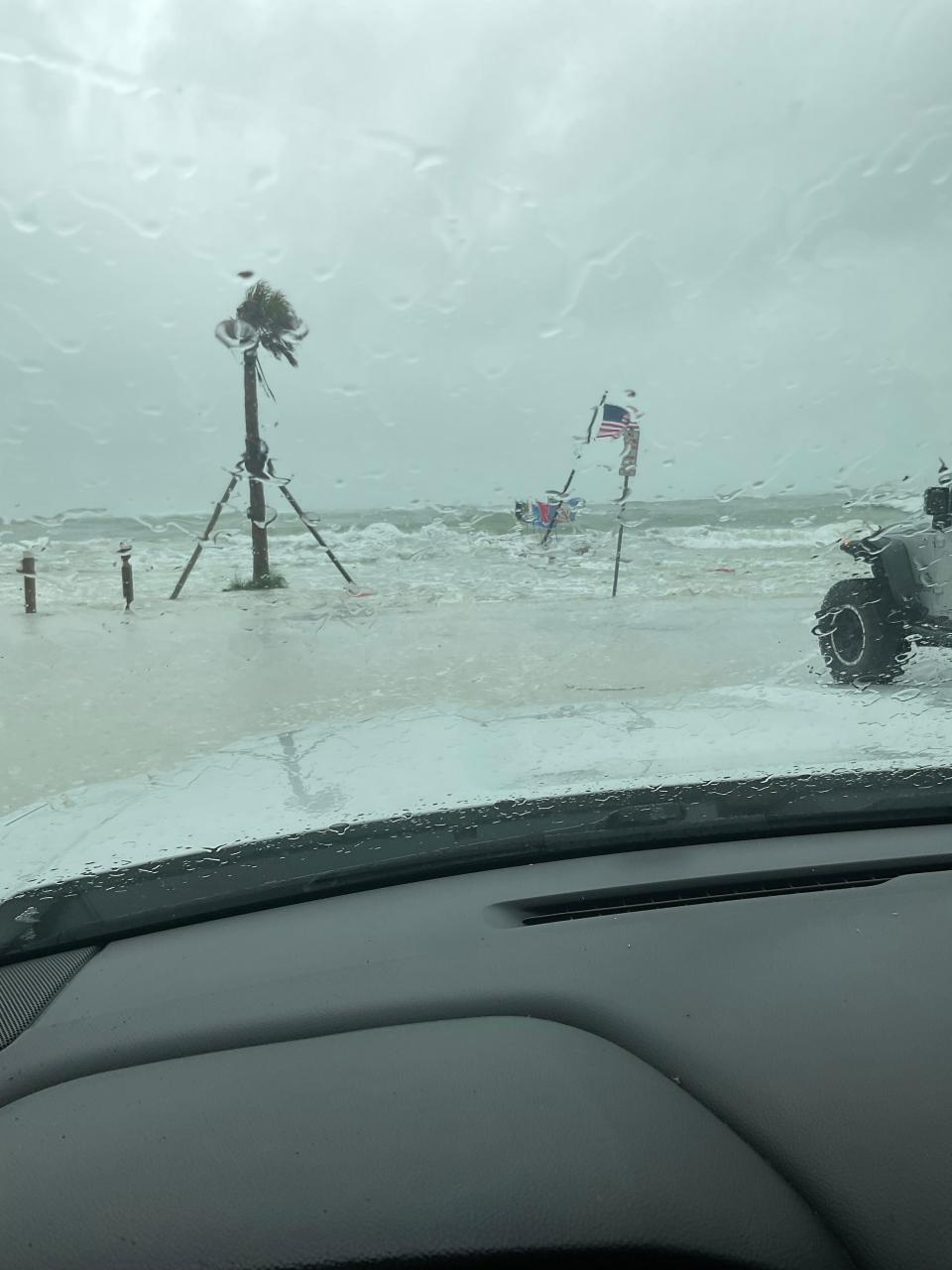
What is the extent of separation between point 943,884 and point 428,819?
139 cm

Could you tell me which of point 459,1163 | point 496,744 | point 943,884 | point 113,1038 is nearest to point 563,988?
point 459,1163

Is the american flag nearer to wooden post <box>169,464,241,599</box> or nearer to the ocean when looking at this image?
the ocean

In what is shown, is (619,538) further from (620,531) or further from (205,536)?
(205,536)

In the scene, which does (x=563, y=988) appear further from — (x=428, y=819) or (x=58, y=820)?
(x=58, y=820)

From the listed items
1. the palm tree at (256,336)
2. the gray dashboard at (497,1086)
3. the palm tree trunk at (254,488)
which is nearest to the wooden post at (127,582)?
the palm tree trunk at (254,488)

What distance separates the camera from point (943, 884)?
2795 millimetres

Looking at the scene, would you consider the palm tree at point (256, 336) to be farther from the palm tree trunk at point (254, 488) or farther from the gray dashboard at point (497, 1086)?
the gray dashboard at point (497, 1086)

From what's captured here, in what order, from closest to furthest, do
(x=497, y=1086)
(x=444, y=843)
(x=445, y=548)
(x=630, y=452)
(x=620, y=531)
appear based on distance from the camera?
1. (x=497, y=1086)
2. (x=444, y=843)
3. (x=630, y=452)
4. (x=445, y=548)
5. (x=620, y=531)

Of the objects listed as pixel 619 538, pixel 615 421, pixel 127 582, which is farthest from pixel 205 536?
pixel 619 538

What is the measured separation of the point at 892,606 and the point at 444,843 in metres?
3.01

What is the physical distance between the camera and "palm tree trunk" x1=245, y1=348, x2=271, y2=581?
4.03 m

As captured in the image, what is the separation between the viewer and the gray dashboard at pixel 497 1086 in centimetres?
172

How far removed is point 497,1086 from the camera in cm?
203

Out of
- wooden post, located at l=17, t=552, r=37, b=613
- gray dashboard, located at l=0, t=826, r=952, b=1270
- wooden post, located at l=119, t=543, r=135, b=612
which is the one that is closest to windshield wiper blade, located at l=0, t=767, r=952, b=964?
gray dashboard, located at l=0, t=826, r=952, b=1270
